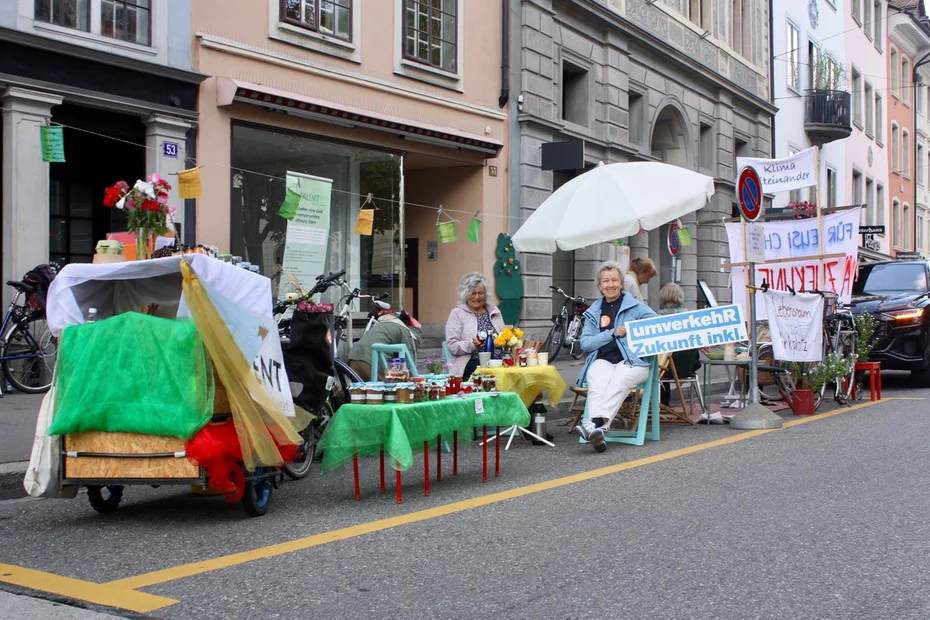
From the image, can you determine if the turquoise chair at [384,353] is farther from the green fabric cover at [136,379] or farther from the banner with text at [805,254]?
the banner with text at [805,254]

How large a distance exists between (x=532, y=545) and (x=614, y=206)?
20.4 ft

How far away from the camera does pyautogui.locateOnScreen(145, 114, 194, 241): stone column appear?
12.3 meters

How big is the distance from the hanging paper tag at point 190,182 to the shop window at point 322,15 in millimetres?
3063

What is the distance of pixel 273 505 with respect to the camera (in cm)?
648

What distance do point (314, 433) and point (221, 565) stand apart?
109 inches

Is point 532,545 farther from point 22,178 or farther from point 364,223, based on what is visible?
point 364,223


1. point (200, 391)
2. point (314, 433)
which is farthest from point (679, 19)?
point (200, 391)

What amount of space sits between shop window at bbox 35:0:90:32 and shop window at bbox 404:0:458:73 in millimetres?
5606

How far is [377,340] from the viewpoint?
8.96 meters

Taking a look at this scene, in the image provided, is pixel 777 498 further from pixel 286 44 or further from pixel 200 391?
pixel 286 44

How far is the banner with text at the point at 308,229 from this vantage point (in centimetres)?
1445

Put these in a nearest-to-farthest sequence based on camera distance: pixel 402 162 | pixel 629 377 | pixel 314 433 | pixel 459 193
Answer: pixel 314 433 < pixel 629 377 < pixel 402 162 < pixel 459 193

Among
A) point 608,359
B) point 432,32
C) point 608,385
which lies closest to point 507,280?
point 432,32

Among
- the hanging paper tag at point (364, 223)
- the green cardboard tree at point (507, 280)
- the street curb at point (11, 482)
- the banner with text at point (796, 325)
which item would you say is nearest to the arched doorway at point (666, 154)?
the green cardboard tree at point (507, 280)
